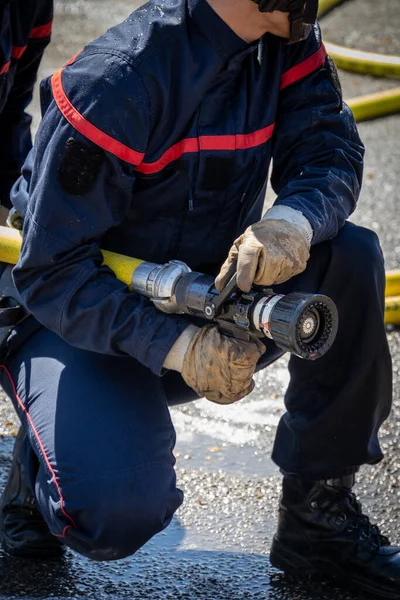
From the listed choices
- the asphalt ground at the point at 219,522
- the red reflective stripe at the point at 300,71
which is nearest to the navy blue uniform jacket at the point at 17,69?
the asphalt ground at the point at 219,522

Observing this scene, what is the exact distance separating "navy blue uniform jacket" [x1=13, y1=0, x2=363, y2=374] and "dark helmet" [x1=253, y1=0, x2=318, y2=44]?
0.11 meters

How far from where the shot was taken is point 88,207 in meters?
2.35

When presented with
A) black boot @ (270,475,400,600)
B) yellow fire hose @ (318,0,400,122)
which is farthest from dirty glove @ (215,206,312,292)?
yellow fire hose @ (318,0,400,122)

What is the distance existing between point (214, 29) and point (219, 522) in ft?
4.47

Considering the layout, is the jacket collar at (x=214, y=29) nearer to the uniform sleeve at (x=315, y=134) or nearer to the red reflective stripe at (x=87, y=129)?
the uniform sleeve at (x=315, y=134)

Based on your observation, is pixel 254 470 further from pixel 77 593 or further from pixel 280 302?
pixel 280 302

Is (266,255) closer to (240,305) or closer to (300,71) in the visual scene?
(240,305)

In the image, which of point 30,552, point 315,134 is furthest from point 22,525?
point 315,134

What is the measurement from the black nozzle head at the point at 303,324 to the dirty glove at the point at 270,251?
0.10 m

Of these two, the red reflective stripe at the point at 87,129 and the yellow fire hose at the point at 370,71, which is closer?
the red reflective stripe at the point at 87,129

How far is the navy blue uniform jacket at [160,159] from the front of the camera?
2326mm

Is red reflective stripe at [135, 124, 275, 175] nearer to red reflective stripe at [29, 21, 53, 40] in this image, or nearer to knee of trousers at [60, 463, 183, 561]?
knee of trousers at [60, 463, 183, 561]

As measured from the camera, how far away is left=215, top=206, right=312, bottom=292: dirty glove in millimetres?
2283

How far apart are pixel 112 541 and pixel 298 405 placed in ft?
2.15
